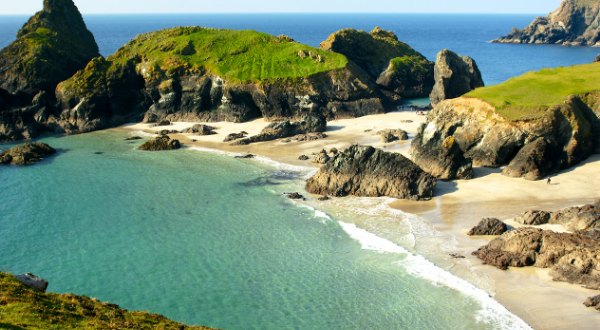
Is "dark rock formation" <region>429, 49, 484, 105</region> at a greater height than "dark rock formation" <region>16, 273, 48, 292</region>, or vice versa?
"dark rock formation" <region>429, 49, 484, 105</region>

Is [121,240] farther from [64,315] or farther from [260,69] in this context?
[260,69]

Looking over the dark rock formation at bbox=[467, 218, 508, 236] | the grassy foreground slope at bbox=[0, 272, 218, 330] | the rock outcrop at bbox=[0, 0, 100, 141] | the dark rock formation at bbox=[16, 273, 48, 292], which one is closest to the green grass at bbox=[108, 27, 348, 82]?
the rock outcrop at bbox=[0, 0, 100, 141]

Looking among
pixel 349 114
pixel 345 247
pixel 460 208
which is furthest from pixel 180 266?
pixel 349 114

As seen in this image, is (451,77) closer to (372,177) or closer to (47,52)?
(372,177)

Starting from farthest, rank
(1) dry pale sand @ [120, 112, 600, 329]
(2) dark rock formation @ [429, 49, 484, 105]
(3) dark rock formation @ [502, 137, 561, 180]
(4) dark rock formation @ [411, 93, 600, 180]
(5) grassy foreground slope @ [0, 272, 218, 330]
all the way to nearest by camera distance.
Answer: (2) dark rock formation @ [429, 49, 484, 105], (4) dark rock formation @ [411, 93, 600, 180], (3) dark rock formation @ [502, 137, 561, 180], (1) dry pale sand @ [120, 112, 600, 329], (5) grassy foreground slope @ [0, 272, 218, 330]

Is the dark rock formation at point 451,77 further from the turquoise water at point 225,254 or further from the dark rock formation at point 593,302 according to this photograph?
the dark rock formation at point 593,302

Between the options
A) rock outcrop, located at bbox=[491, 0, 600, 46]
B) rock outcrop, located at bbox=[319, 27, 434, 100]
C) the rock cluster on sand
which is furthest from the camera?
rock outcrop, located at bbox=[491, 0, 600, 46]

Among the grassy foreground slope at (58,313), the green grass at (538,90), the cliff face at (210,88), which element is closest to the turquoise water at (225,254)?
the grassy foreground slope at (58,313)

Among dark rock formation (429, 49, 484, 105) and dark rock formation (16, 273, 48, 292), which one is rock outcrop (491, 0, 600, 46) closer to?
dark rock formation (429, 49, 484, 105)
